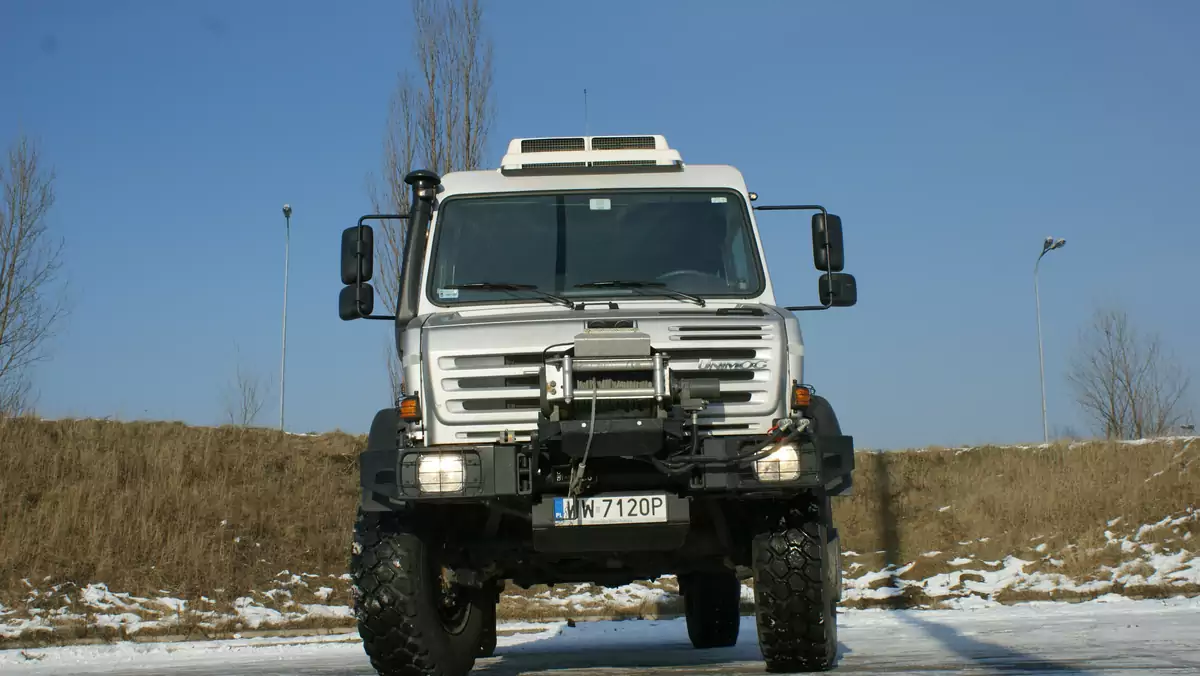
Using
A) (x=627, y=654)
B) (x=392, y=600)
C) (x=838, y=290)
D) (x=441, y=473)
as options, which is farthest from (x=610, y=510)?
(x=627, y=654)

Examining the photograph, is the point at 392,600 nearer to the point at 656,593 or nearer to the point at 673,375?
the point at 673,375

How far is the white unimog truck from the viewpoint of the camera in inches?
244

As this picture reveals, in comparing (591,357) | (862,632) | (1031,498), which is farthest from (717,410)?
(1031,498)

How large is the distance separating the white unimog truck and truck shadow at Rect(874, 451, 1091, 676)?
137 cm

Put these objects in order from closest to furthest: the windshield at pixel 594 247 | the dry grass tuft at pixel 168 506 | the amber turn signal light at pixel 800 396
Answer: the amber turn signal light at pixel 800 396, the windshield at pixel 594 247, the dry grass tuft at pixel 168 506

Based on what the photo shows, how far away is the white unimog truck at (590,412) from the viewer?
20.4 ft

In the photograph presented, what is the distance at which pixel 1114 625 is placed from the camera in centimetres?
1141

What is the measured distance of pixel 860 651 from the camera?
31.5 ft

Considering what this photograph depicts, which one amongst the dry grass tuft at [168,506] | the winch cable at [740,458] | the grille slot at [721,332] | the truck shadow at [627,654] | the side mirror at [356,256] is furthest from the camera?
the dry grass tuft at [168,506]

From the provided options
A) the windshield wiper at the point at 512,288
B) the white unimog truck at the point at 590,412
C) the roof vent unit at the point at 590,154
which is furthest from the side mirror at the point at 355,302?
the roof vent unit at the point at 590,154

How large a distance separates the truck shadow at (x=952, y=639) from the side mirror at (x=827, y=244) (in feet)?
9.11

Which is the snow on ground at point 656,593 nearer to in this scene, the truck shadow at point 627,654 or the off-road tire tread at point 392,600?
the truck shadow at point 627,654

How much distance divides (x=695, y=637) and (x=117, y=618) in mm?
8948

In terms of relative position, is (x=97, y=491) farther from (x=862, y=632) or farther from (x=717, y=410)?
(x=717, y=410)
